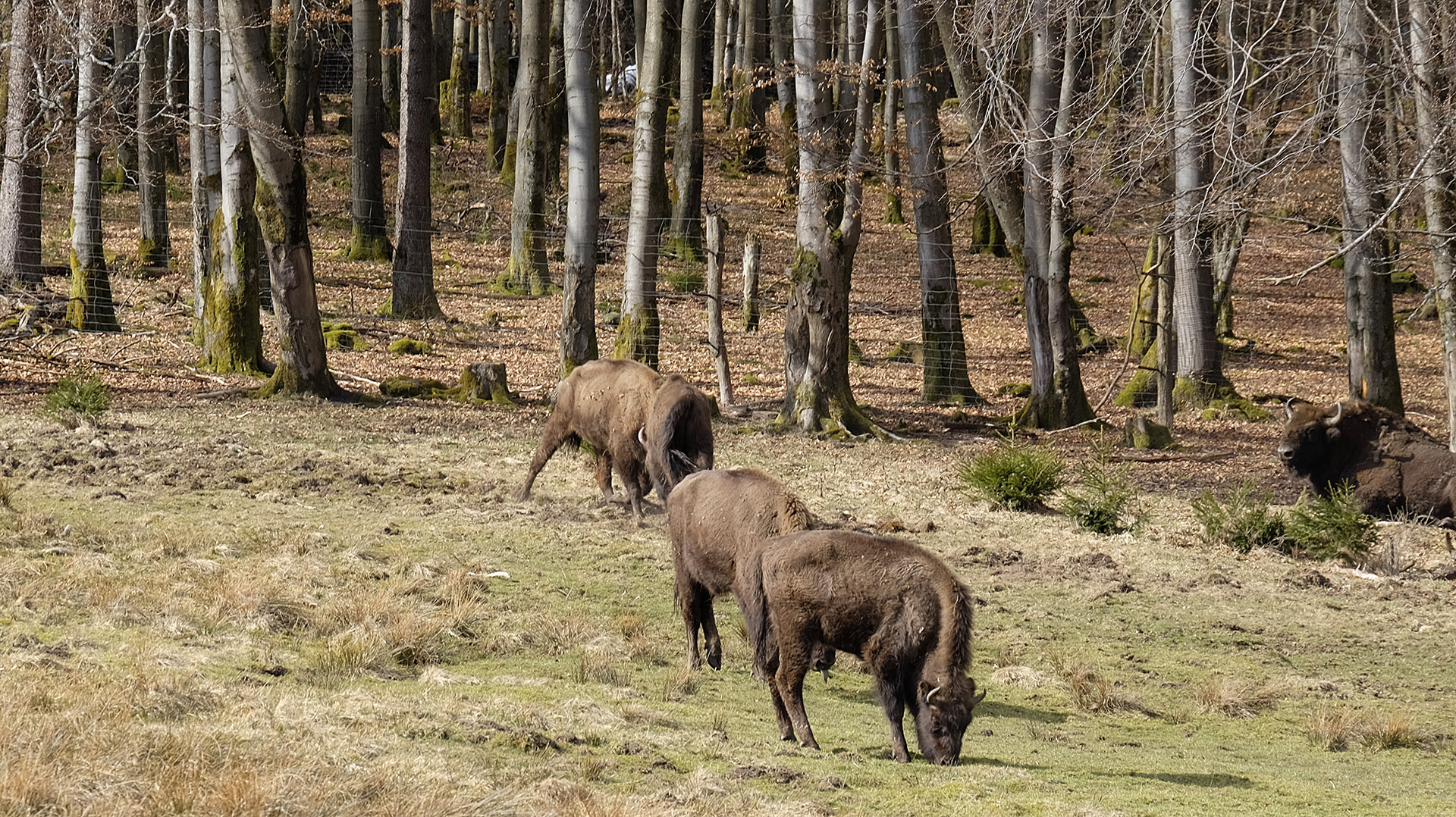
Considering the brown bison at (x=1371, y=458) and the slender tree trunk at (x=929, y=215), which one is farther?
the slender tree trunk at (x=929, y=215)

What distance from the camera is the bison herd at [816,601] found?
6.99 metres

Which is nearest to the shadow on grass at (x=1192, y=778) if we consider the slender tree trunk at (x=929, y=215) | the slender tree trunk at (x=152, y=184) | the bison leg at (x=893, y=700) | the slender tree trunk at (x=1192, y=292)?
the bison leg at (x=893, y=700)

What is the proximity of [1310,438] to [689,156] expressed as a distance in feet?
60.6

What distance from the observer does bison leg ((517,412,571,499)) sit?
13672 mm

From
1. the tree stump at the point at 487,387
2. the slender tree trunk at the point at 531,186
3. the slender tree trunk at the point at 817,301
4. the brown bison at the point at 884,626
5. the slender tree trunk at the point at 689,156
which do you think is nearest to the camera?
the brown bison at the point at 884,626

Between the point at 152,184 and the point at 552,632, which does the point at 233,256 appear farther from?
the point at 552,632

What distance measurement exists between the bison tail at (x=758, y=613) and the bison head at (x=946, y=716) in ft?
3.06

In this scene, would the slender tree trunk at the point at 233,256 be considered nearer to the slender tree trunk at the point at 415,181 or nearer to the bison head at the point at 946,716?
the slender tree trunk at the point at 415,181

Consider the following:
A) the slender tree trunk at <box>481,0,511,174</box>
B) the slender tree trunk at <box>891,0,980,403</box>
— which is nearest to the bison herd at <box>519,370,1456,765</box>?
the slender tree trunk at <box>891,0,980,403</box>

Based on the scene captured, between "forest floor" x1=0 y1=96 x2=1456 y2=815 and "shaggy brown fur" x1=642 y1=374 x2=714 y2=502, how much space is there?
736mm

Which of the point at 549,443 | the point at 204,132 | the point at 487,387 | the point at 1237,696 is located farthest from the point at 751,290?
the point at 1237,696

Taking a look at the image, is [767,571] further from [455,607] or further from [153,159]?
[153,159]

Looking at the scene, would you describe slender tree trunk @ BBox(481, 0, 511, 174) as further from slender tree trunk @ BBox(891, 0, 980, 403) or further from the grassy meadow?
the grassy meadow

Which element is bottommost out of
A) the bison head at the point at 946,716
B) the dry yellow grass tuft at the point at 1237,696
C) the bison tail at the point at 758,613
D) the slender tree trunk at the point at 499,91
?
the dry yellow grass tuft at the point at 1237,696
